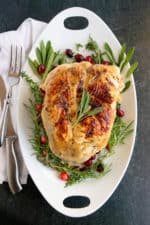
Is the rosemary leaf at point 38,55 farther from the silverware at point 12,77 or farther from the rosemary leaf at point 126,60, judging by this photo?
the rosemary leaf at point 126,60

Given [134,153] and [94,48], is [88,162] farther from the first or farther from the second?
[94,48]

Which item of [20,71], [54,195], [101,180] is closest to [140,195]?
[101,180]

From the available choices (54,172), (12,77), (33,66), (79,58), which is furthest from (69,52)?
(54,172)

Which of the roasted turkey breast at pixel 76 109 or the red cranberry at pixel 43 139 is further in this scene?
the red cranberry at pixel 43 139

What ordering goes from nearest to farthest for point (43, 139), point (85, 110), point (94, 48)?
point (85, 110), point (43, 139), point (94, 48)

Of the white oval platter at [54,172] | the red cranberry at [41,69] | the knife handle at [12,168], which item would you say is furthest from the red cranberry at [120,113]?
the knife handle at [12,168]

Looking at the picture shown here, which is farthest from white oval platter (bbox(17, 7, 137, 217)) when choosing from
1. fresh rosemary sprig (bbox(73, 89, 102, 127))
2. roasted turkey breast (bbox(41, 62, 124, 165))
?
fresh rosemary sprig (bbox(73, 89, 102, 127))

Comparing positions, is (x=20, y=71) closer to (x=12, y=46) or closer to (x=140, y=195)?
(x=12, y=46)
